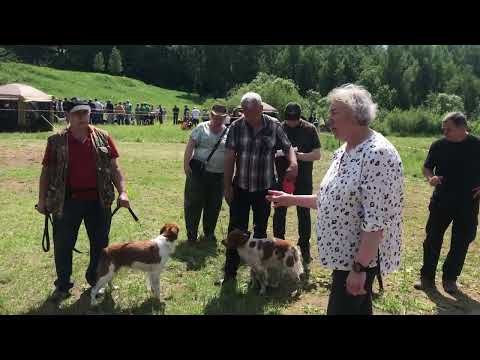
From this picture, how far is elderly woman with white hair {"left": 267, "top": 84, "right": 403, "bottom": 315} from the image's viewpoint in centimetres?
257

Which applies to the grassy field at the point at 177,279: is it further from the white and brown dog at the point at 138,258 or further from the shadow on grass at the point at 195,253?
the white and brown dog at the point at 138,258

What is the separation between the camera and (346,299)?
2850 mm

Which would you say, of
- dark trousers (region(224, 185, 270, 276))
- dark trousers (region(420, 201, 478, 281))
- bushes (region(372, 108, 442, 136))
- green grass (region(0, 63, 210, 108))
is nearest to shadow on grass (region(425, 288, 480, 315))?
dark trousers (region(420, 201, 478, 281))

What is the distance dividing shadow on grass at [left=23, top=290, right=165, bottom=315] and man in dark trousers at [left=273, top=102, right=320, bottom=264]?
2015mm

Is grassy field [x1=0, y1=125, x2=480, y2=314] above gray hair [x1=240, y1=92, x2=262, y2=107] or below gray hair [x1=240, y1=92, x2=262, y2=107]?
below

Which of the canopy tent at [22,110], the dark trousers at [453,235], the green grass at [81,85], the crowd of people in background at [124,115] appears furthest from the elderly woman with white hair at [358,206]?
the green grass at [81,85]

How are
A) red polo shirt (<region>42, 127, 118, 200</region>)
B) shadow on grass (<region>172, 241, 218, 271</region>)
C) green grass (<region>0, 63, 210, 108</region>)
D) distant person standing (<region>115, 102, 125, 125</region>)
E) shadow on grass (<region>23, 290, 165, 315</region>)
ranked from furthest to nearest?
green grass (<region>0, 63, 210, 108</region>)
distant person standing (<region>115, 102, 125, 125</region>)
shadow on grass (<region>172, 241, 218, 271</region>)
shadow on grass (<region>23, 290, 165, 315</region>)
red polo shirt (<region>42, 127, 118, 200</region>)

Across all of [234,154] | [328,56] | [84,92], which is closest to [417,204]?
[234,154]

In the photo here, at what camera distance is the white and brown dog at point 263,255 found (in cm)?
502

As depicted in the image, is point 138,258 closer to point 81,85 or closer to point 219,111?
point 219,111

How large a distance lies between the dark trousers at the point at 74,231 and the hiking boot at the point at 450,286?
12.7ft

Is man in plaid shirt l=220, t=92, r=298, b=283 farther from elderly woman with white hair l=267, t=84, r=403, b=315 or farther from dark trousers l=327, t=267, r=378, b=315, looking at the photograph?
dark trousers l=327, t=267, r=378, b=315

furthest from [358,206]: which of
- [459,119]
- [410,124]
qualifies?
[410,124]

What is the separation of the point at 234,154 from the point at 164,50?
274ft
